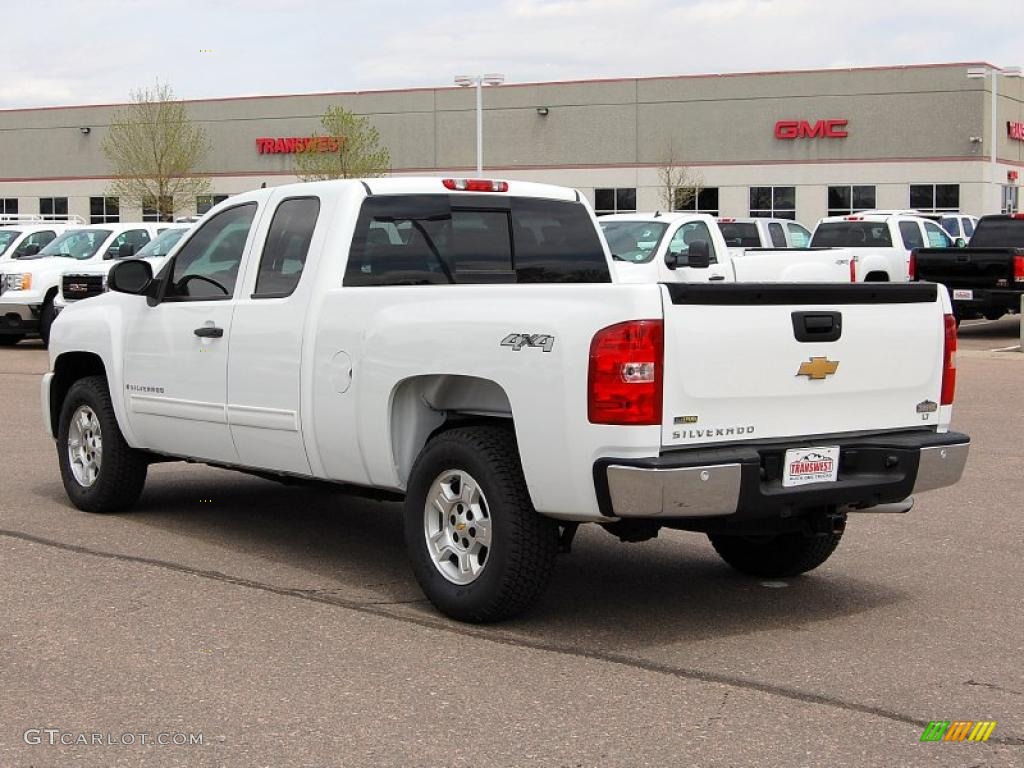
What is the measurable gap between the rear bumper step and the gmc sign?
51738 mm

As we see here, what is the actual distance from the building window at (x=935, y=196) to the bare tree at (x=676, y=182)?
8.05 meters

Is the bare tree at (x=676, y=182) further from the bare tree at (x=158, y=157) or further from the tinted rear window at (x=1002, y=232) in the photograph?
the tinted rear window at (x=1002, y=232)

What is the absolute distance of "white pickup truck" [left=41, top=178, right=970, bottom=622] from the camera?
19.8 feet

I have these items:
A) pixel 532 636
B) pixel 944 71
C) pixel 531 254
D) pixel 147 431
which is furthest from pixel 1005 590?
pixel 944 71

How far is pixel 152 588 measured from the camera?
23.7 ft

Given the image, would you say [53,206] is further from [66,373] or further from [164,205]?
[66,373]

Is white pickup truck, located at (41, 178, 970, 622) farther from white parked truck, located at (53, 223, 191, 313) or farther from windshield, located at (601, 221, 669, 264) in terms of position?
white parked truck, located at (53, 223, 191, 313)

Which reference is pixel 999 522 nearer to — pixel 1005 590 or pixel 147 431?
pixel 1005 590

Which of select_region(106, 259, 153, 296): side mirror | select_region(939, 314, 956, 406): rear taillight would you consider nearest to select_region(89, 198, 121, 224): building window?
select_region(106, 259, 153, 296): side mirror

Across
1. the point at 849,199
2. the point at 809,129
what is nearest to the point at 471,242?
the point at 849,199

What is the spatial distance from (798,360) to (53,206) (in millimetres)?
68972

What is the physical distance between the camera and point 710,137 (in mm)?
58969

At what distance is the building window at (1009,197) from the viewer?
57844 millimetres

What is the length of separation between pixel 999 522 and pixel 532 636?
389cm
